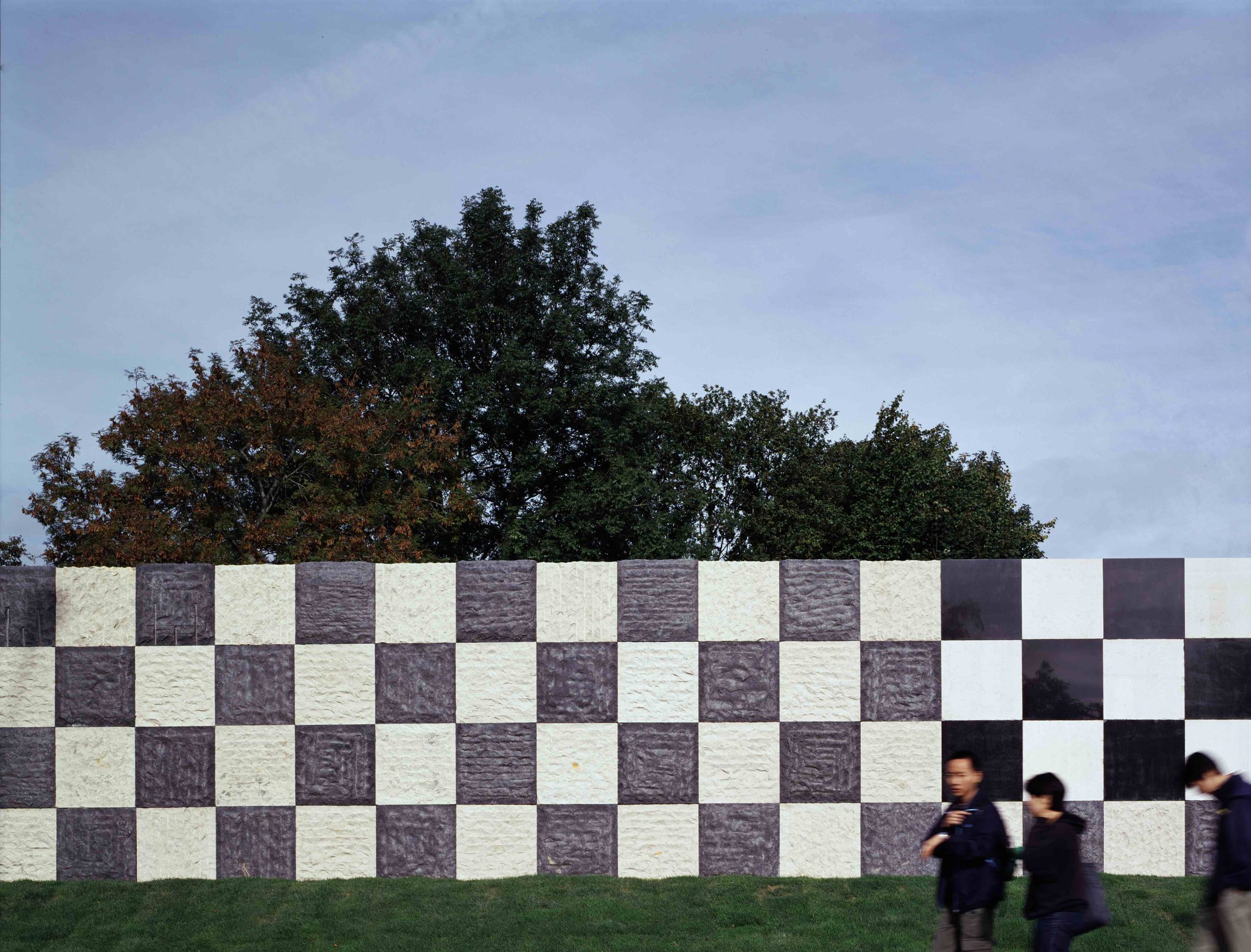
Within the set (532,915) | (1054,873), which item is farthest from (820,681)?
(1054,873)

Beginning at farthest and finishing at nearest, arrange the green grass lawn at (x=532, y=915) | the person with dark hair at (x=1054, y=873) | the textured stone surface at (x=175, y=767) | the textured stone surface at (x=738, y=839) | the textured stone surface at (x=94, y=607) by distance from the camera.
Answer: the textured stone surface at (x=94, y=607) < the textured stone surface at (x=175, y=767) < the textured stone surface at (x=738, y=839) < the green grass lawn at (x=532, y=915) < the person with dark hair at (x=1054, y=873)

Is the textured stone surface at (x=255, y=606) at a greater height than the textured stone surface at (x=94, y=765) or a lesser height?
greater

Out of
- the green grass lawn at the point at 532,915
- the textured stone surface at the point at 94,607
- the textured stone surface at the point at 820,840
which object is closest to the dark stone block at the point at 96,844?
the green grass lawn at the point at 532,915

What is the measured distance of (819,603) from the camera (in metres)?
7.54

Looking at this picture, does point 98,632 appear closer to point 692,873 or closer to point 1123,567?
point 692,873

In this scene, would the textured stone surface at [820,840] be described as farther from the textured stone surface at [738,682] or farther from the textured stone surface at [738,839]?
the textured stone surface at [738,682]

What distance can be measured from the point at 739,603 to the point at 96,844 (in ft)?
17.5

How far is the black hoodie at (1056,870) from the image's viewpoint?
463 cm

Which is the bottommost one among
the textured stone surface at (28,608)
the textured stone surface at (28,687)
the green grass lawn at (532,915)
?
the green grass lawn at (532,915)

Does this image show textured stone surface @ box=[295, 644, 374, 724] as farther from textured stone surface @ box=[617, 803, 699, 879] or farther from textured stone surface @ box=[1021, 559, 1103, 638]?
textured stone surface @ box=[1021, 559, 1103, 638]

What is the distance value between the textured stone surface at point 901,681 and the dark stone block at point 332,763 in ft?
12.6

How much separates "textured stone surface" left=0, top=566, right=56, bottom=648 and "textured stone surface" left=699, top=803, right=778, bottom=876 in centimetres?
534

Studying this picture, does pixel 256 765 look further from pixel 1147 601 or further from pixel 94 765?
pixel 1147 601

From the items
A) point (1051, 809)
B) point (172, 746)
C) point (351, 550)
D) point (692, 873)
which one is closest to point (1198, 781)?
point (1051, 809)
